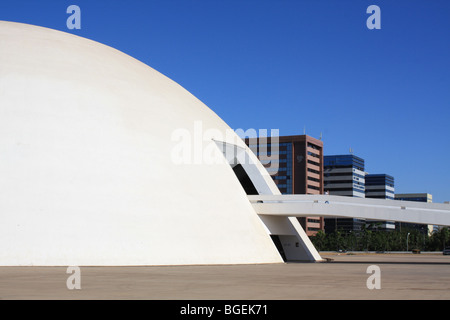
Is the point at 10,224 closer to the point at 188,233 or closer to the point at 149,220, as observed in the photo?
the point at 149,220

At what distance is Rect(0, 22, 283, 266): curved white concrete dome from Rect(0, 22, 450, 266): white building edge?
0.05 meters

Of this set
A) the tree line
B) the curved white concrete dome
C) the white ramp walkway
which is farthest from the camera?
the tree line

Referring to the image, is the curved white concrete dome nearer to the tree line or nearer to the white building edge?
the white building edge

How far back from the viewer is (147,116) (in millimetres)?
32000

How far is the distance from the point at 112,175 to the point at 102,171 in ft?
1.71

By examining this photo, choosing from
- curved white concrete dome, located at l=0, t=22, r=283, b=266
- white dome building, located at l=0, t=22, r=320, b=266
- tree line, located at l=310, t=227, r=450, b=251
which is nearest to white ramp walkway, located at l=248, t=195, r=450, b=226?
white dome building, located at l=0, t=22, r=320, b=266

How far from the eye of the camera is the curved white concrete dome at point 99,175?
25.9m

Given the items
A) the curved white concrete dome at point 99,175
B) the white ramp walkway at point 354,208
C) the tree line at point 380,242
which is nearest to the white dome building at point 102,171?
the curved white concrete dome at point 99,175

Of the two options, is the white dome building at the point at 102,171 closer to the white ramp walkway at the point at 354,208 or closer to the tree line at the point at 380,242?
the white ramp walkway at the point at 354,208

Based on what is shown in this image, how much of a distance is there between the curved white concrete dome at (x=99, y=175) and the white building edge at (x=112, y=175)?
2.1 inches

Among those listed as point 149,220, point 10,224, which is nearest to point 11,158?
point 10,224

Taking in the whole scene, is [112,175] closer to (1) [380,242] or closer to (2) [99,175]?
(2) [99,175]

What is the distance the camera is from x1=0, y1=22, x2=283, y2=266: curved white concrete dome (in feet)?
84.9

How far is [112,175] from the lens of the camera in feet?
92.7
